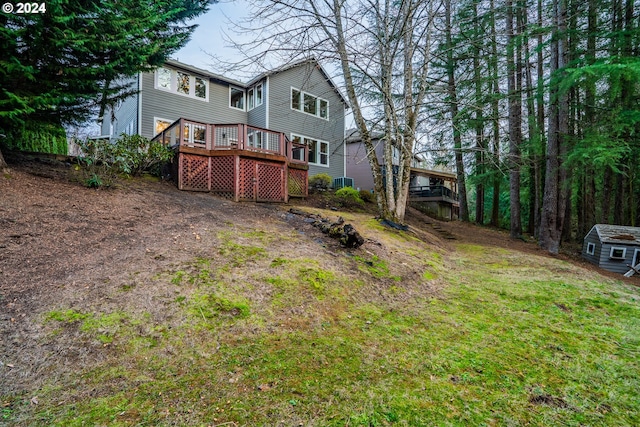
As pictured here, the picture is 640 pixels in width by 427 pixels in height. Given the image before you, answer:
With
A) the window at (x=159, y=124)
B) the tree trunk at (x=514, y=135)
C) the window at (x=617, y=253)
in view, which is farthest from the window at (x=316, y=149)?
the window at (x=617, y=253)

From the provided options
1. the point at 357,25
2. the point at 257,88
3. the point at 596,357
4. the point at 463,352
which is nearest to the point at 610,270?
the point at 596,357

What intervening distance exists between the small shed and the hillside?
411 centimetres

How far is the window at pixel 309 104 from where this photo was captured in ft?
56.9

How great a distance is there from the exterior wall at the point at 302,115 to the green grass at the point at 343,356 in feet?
36.7

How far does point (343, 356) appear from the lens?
2801mm

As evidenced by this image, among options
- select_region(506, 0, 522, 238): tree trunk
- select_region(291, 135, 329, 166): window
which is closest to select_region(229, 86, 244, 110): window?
select_region(291, 135, 329, 166): window

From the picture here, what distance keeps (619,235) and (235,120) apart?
1782 cm

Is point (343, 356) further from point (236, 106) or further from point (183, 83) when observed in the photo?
point (236, 106)

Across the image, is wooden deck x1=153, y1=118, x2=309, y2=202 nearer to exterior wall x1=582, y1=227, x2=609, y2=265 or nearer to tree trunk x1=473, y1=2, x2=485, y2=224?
tree trunk x1=473, y1=2, x2=485, y2=224

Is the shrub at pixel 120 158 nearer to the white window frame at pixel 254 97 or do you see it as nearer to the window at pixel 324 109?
the white window frame at pixel 254 97

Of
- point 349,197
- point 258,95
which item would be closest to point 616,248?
point 349,197

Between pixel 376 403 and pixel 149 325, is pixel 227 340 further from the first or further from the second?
pixel 376 403

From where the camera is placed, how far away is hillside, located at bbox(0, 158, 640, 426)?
2125 mm

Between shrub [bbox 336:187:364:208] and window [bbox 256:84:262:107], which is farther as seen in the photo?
window [bbox 256:84:262:107]
